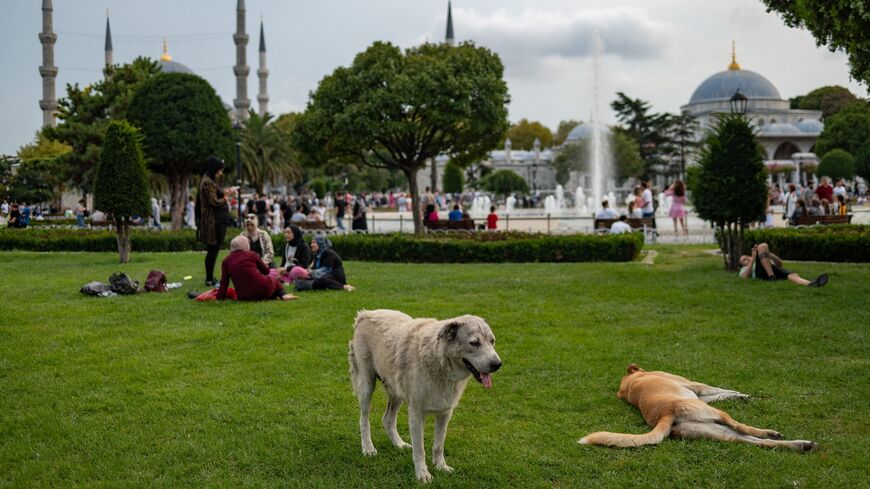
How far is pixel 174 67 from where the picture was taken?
59.8 m

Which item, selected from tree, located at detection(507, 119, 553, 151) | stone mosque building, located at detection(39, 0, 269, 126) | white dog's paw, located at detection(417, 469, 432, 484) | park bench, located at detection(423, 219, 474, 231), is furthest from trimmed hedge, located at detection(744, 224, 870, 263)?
tree, located at detection(507, 119, 553, 151)

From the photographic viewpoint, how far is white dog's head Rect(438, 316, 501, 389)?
324 cm

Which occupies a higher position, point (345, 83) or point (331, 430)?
point (345, 83)

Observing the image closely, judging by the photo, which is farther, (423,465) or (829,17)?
(829,17)

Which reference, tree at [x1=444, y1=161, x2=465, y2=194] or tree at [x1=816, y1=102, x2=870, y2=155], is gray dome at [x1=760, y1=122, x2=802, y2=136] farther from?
tree at [x1=444, y1=161, x2=465, y2=194]

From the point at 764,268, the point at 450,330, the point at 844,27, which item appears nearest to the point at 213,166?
the point at 450,330

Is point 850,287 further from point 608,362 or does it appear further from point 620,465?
point 620,465

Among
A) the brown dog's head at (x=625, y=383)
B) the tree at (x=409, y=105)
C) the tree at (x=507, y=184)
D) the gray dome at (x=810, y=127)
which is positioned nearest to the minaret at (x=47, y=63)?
the tree at (x=507, y=184)

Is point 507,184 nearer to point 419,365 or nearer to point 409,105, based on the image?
point 409,105

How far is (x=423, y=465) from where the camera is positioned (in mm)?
3584

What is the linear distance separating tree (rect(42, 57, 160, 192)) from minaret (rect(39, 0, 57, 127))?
809 inches

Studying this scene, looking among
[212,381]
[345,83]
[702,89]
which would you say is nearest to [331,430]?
[212,381]

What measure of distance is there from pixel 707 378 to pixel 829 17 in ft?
16.8

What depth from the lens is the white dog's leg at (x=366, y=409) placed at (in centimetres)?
389
